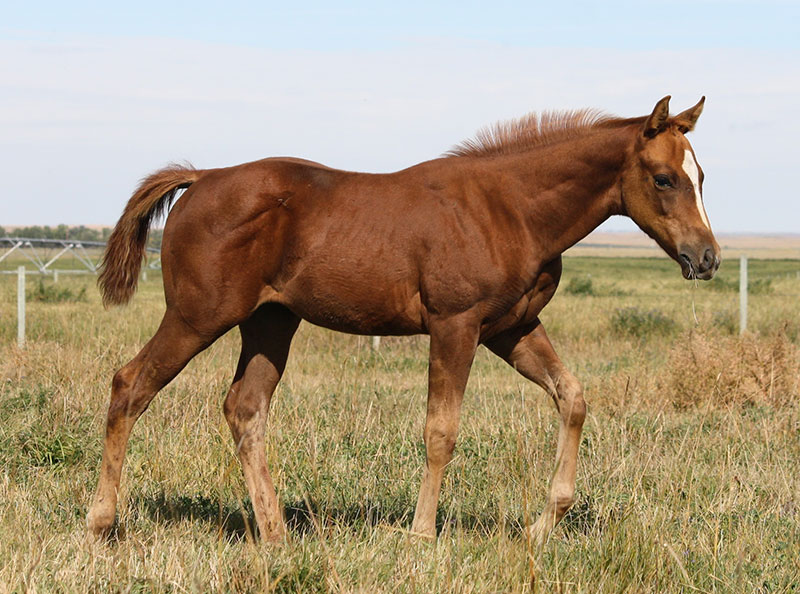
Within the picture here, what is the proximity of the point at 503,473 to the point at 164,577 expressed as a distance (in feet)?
8.42

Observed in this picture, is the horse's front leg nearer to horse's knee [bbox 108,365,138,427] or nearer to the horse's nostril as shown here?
the horse's nostril

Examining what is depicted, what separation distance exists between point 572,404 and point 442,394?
2.42 ft

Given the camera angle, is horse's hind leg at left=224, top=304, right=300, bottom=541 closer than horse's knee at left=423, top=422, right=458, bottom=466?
No

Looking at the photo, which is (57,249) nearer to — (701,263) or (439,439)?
(439,439)

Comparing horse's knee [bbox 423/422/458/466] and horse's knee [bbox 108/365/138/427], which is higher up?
horse's knee [bbox 108/365/138/427]

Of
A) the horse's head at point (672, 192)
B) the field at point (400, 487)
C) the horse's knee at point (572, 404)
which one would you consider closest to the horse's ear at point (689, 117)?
the horse's head at point (672, 192)

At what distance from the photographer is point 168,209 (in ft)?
17.6

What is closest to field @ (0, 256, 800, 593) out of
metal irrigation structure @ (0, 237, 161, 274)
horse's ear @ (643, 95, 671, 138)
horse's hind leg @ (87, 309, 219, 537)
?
horse's hind leg @ (87, 309, 219, 537)

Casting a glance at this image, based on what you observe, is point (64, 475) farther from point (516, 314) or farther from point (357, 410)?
point (516, 314)

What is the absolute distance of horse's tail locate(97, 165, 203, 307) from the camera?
5.22 m

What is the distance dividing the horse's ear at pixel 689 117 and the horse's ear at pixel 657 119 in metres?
0.12

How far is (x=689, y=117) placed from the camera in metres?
4.59

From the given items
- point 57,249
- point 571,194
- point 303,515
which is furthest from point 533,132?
point 57,249

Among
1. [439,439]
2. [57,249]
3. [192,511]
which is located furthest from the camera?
[57,249]
